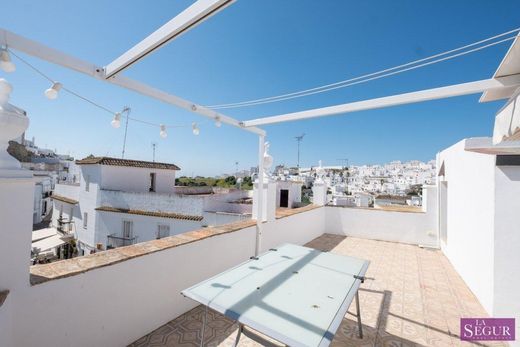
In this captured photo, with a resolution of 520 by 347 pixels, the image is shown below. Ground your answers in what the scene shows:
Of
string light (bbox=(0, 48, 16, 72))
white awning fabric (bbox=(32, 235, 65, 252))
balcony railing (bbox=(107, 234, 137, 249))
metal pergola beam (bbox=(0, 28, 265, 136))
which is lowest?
balcony railing (bbox=(107, 234, 137, 249))

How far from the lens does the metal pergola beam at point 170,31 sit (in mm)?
1522

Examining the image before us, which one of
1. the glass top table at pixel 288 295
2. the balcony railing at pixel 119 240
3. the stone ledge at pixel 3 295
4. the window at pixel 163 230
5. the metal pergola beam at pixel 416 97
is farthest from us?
the balcony railing at pixel 119 240

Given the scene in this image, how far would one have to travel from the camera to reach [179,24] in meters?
1.69

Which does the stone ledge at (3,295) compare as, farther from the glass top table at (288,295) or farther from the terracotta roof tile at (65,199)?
the terracotta roof tile at (65,199)

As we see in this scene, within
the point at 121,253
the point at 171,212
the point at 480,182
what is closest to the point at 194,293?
the point at 121,253

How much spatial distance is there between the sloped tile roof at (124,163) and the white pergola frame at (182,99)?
15880 mm

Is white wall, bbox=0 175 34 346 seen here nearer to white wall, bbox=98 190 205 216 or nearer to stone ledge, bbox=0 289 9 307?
stone ledge, bbox=0 289 9 307

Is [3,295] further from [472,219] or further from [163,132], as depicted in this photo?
[472,219]

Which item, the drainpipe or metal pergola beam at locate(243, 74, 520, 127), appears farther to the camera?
the drainpipe

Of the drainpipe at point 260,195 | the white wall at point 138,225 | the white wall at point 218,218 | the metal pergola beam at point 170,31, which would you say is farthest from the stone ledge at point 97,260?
the white wall at point 138,225

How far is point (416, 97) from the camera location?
305cm

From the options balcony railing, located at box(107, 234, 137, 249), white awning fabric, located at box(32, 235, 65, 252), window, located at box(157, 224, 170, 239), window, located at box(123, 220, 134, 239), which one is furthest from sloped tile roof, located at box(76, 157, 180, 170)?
window, located at box(157, 224, 170, 239)

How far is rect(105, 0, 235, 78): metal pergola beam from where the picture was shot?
1522 mm

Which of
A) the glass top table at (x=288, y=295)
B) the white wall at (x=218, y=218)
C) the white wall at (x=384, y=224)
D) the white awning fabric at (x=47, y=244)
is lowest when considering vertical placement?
the white awning fabric at (x=47, y=244)
